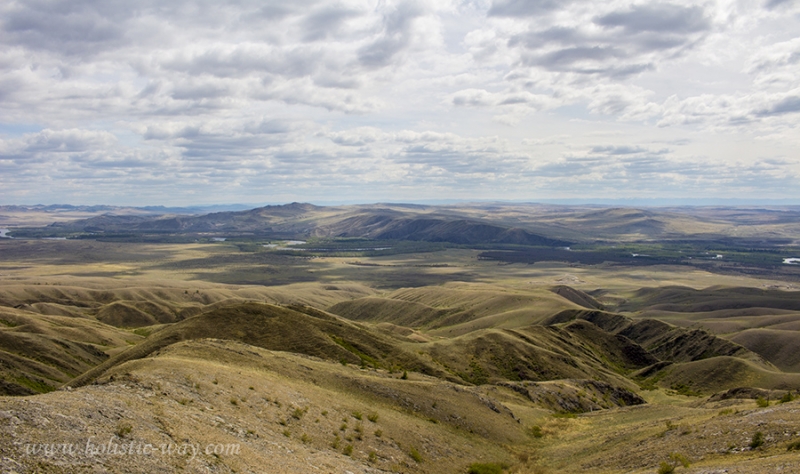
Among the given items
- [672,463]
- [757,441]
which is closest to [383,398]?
[672,463]

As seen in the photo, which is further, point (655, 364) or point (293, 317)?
point (655, 364)

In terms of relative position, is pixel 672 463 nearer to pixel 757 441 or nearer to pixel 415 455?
pixel 757 441

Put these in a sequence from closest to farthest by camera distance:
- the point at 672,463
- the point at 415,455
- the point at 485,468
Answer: the point at 672,463 < the point at 415,455 < the point at 485,468

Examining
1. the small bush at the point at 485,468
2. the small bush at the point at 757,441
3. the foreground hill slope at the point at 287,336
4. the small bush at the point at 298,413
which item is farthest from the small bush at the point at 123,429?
the foreground hill slope at the point at 287,336

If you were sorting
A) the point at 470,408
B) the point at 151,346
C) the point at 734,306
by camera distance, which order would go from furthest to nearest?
the point at 734,306, the point at 151,346, the point at 470,408

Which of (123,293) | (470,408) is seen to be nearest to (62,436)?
(470,408)

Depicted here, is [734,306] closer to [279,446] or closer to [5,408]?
[279,446]

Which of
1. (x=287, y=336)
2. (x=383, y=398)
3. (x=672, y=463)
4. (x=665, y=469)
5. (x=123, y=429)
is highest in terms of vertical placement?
(x=123, y=429)

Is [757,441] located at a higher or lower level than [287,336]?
higher
